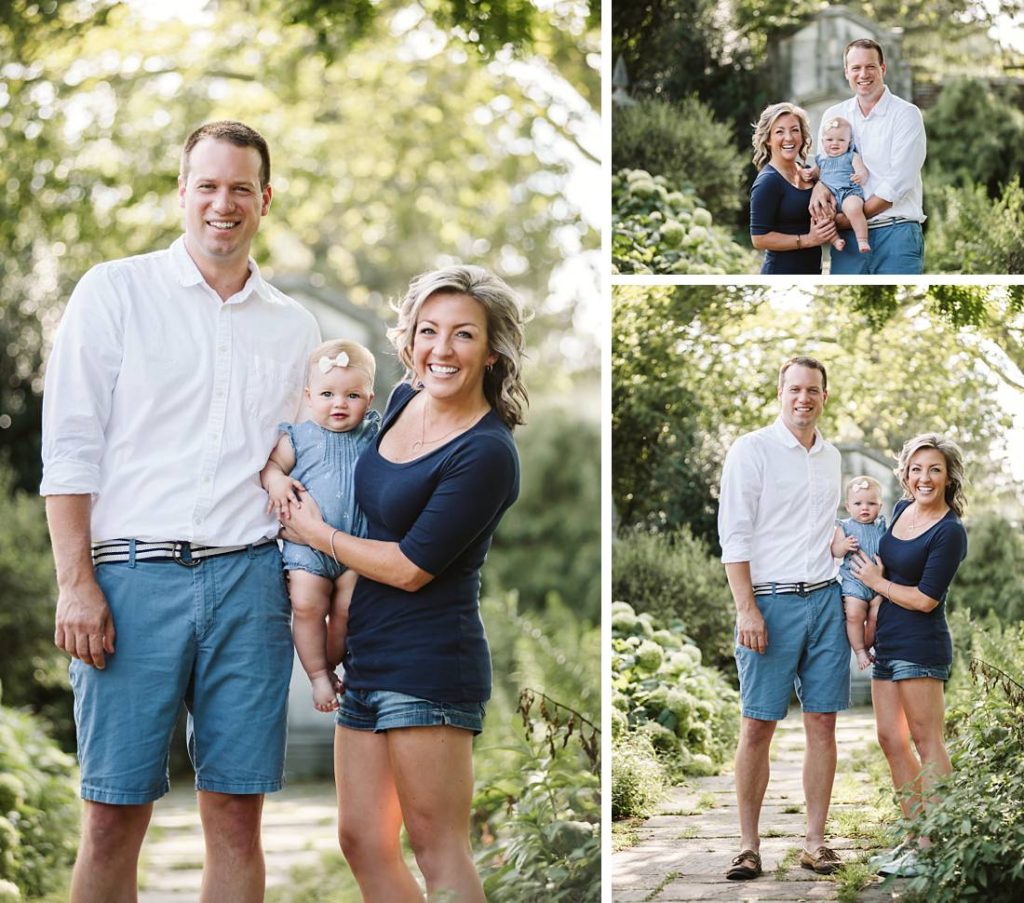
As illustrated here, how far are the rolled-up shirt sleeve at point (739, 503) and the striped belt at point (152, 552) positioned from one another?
1351 millimetres

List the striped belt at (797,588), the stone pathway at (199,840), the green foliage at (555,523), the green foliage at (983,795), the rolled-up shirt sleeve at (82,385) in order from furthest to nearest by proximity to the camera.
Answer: the green foliage at (555,523) → the stone pathway at (199,840) → the striped belt at (797,588) → the green foliage at (983,795) → the rolled-up shirt sleeve at (82,385)

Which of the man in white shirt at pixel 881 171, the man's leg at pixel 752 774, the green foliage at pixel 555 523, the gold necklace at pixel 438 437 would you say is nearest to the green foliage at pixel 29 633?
the green foliage at pixel 555 523

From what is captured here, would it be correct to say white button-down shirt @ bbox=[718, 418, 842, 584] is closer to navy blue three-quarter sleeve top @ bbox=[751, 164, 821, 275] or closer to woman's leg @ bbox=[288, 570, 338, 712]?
navy blue three-quarter sleeve top @ bbox=[751, 164, 821, 275]

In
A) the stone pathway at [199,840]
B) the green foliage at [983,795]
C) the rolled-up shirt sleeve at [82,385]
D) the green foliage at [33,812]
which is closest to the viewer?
the rolled-up shirt sleeve at [82,385]

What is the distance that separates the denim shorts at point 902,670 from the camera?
315 cm

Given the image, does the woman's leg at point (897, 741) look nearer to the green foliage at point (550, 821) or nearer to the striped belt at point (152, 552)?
the green foliage at point (550, 821)

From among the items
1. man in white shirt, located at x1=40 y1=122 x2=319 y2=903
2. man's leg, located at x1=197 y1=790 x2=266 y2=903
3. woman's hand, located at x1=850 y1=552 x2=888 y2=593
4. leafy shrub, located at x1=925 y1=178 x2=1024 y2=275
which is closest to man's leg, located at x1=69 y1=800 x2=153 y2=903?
man in white shirt, located at x1=40 y1=122 x2=319 y2=903

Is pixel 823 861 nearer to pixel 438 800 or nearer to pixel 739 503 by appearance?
pixel 739 503

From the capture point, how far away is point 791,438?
320 centimetres

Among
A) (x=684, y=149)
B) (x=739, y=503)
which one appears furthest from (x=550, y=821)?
(x=684, y=149)

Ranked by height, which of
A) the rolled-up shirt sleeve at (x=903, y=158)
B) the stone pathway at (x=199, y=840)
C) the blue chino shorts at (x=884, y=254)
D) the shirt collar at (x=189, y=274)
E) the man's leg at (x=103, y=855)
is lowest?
the stone pathway at (x=199, y=840)

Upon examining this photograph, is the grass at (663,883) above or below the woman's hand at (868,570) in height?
below

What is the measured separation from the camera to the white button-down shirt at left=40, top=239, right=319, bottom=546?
2375 millimetres

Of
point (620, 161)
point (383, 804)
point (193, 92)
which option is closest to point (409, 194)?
point (193, 92)
